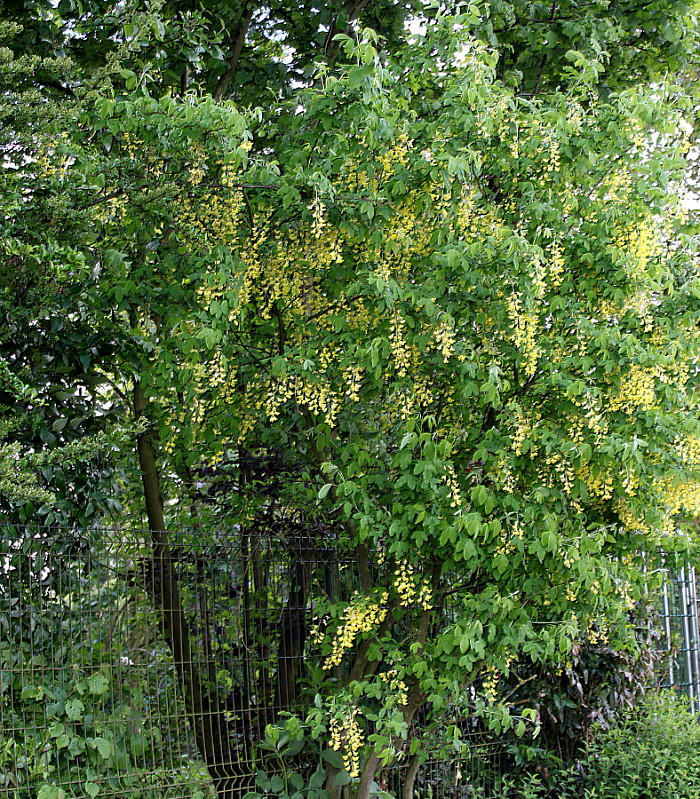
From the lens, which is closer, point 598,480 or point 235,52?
point 598,480

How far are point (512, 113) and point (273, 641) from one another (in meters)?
2.92

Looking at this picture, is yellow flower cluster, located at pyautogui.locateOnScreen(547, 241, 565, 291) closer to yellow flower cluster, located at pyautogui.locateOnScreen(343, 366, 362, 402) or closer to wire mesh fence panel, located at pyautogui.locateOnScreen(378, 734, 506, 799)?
yellow flower cluster, located at pyautogui.locateOnScreen(343, 366, 362, 402)

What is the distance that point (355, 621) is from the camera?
446cm

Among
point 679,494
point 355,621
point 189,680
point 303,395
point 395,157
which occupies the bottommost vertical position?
point 189,680

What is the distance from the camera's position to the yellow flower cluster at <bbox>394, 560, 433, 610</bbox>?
14.6 feet

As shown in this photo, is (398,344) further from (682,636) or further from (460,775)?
(682,636)

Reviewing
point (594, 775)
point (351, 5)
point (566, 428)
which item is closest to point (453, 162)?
point (566, 428)

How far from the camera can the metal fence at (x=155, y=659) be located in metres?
4.14

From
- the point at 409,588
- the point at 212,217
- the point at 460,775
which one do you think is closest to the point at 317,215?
the point at 212,217

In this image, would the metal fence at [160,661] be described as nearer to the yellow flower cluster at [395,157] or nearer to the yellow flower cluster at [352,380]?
the yellow flower cluster at [352,380]

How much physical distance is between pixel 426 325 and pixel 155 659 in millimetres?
2065

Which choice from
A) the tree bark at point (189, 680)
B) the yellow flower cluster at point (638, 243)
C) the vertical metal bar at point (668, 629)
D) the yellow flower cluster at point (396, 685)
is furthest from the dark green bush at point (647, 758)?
the yellow flower cluster at point (638, 243)

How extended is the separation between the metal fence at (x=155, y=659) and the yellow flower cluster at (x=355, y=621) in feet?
1.60

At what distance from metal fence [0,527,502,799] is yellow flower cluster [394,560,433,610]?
63cm
